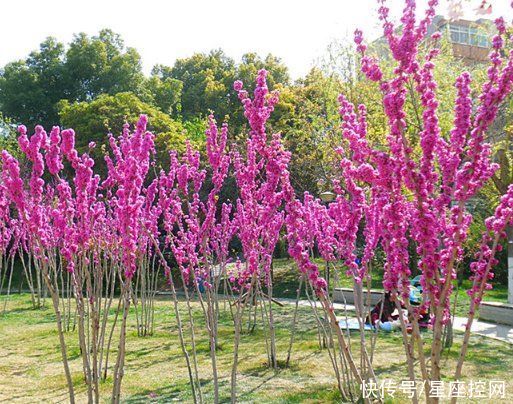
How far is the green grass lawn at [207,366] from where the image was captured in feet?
18.2

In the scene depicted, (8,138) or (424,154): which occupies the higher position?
(8,138)

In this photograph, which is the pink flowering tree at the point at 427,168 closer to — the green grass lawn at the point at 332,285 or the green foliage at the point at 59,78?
the green grass lawn at the point at 332,285

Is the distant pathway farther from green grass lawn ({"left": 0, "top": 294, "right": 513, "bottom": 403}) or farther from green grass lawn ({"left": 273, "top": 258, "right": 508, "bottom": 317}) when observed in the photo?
green grass lawn ({"left": 273, "top": 258, "right": 508, "bottom": 317})

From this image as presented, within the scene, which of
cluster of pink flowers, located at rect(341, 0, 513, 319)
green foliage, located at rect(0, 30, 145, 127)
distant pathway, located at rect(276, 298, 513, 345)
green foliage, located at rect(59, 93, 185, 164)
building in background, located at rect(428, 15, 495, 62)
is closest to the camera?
cluster of pink flowers, located at rect(341, 0, 513, 319)

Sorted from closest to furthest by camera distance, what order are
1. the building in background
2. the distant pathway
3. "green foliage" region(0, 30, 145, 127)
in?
the distant pathway, the building in background, "green foliage" region(0, 30, 145, 127)

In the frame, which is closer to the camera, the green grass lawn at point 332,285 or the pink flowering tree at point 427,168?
the pink flowering tree at point 427,168

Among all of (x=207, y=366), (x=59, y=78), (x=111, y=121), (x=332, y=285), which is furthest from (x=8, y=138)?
(x=207, y=366)

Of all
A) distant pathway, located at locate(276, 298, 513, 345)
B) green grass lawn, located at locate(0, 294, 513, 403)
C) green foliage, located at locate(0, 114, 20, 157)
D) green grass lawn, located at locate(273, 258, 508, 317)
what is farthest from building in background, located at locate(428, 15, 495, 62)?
green foliage, located at locate(0, 114, 20, 157)

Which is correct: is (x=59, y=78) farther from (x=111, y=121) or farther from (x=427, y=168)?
(x=427, y=168)

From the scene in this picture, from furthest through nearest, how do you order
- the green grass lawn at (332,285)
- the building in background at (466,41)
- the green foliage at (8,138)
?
the green foliage at (8,138) → the building in background at (466,41) → the green grass lawn at (332,285)

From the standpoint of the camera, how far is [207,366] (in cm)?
670

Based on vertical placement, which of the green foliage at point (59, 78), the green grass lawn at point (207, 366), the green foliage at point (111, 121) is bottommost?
the green grass lawn at point (207, 366)

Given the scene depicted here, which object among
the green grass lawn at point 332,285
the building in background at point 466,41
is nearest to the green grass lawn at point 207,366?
the green grass lawn at point 332,285

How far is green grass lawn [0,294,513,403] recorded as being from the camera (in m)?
5.56
